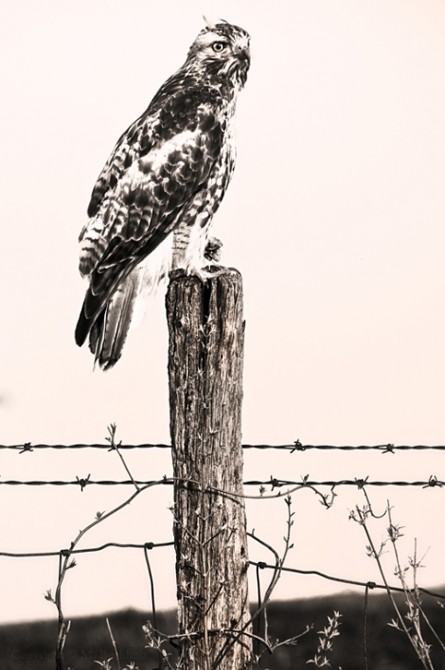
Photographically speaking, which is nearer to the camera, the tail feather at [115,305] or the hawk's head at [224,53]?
the tail feather at [115,305]

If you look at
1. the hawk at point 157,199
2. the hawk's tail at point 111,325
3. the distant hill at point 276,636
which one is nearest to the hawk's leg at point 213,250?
the hawk at point 157,199

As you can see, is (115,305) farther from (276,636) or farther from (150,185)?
(276,636)

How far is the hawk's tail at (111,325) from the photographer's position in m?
5.17

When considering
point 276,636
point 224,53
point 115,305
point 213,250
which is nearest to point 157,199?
point 213,250

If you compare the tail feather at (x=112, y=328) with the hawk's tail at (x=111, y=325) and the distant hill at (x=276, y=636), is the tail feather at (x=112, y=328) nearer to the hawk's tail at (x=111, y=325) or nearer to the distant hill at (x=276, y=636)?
the hawk's tail at (x=111, y=325)

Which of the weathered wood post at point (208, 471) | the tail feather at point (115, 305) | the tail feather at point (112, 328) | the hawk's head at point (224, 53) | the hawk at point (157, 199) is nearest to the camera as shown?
the weathered wood post at point (208, 471)

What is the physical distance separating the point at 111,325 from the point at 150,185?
78 centimetres

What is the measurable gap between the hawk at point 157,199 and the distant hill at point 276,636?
13.0 feet

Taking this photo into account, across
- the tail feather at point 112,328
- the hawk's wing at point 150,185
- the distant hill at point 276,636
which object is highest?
the hawk's wing at point 150,185

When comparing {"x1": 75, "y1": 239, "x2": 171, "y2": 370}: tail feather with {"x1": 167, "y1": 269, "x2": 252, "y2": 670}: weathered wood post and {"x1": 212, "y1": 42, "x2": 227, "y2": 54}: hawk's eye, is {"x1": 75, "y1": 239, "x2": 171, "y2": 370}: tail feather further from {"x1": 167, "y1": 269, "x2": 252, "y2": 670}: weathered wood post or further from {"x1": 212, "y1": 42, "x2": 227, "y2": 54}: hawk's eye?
{"x1": 167, "y1": 269, "x2": 252, "y2": 670}: weathered wood post

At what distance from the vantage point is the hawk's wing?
17.5 feet

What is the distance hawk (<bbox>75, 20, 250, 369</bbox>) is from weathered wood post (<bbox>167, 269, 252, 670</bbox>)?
181 centimetres

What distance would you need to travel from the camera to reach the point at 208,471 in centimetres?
338

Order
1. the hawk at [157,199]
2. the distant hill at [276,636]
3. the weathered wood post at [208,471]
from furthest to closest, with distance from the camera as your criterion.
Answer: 1. the distant hill at [276,636]
2. the hawk at [157,199]
3. the weathered wood post at [208,471]
